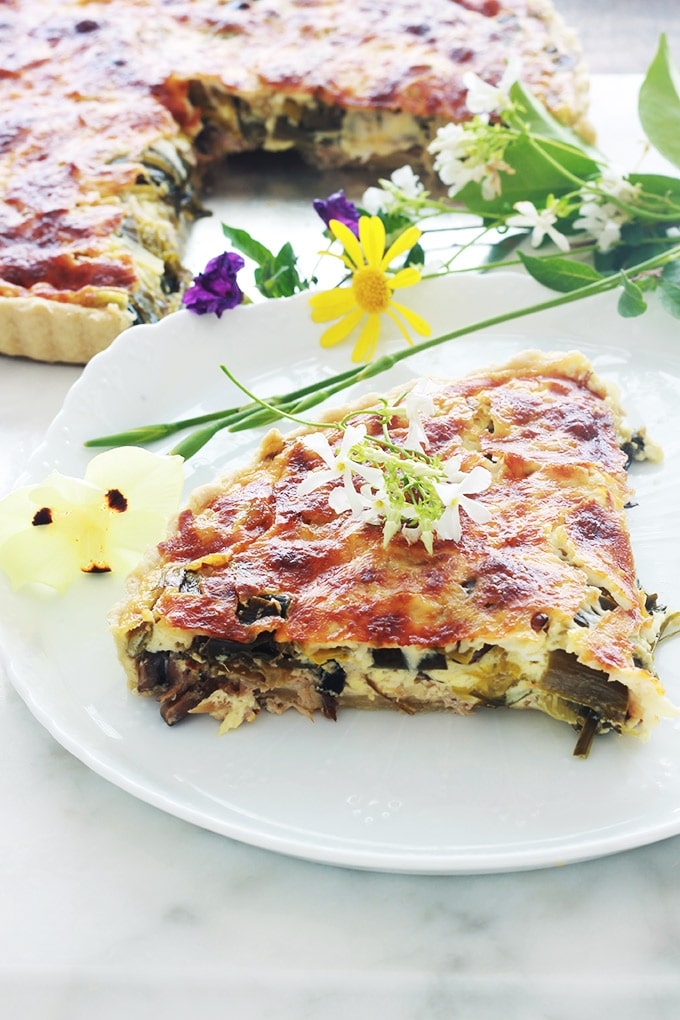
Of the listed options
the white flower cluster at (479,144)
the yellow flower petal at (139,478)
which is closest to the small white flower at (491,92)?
the white flower cluster at (479,144)

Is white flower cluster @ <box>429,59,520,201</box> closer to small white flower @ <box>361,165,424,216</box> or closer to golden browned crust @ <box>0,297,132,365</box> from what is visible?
small white flower @ <box>361,165,424,216</box>

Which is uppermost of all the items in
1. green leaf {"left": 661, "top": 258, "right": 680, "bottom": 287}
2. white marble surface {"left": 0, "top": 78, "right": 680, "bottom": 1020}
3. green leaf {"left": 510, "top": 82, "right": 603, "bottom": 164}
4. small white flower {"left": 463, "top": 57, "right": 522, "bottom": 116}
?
small white flower {"left": 463, "top": 57, "right": 522, "bottom": 116}

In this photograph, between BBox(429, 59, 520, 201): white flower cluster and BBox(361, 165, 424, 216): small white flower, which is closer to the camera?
BBox(429, 59, 520, 201): white flower cluster

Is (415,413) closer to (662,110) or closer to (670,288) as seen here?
(670,288)

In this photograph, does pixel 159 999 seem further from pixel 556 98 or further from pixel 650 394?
pixel 556 98

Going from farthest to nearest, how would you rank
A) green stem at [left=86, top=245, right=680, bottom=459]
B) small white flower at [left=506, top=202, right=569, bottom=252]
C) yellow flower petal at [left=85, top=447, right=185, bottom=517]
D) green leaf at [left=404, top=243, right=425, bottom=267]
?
green leaf at [left=404, top=243, right=425, bottom=267]
small white flower at [left=506, top=202, right=569, bottom=252]
green stem at [left=86, top=245, right=680, bottom=459]
yellow flower petal at [left=85, top=447, right=185, bottom=517]

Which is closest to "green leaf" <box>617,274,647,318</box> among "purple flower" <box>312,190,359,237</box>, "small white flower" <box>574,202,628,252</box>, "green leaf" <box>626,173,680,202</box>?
"small white flower" <box>574,202,628,252</box>

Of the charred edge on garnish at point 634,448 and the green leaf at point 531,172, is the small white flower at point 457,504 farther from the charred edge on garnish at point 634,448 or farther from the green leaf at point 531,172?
the green leaf at point 531,172

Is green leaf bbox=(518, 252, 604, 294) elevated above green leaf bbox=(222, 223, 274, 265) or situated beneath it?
elevated above
